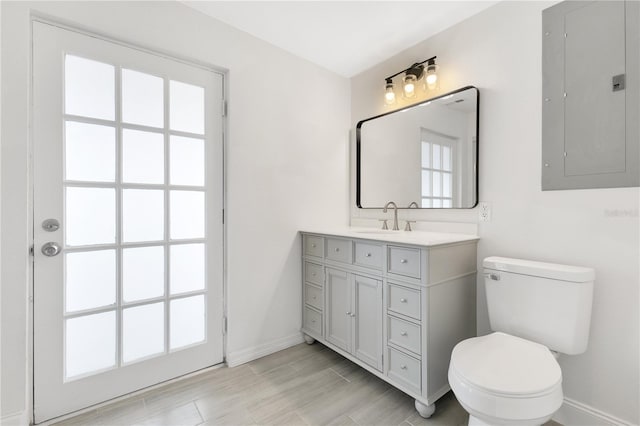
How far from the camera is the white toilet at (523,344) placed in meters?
1.03

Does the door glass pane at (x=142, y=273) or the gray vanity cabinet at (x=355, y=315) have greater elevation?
the door glass pane at (x=142, y=273)

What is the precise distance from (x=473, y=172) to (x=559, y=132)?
0.45 meters

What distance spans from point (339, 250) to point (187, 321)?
109 cm

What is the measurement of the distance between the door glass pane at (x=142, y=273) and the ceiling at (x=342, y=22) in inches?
60.7

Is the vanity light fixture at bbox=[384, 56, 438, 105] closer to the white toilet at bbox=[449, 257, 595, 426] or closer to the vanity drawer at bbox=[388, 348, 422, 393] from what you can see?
the white toilet at bbox=[449, 257, 595, 426]

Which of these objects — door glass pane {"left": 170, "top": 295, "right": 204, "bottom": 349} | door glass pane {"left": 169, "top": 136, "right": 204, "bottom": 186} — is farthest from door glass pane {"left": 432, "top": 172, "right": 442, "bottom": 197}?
door glass pane {"left": 170, "top": 295, "right": 204, "bottom": 349}

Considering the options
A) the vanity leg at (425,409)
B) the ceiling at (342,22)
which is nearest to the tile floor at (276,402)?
the vanity leg at (425,409)

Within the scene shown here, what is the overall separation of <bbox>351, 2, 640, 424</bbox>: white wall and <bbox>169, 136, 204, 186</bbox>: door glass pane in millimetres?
1594

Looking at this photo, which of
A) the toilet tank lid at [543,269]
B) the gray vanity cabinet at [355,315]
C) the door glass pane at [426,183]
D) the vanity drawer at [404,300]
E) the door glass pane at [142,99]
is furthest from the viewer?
the door glass pane at [426,183]

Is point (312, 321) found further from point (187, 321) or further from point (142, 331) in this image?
point (142, 331)

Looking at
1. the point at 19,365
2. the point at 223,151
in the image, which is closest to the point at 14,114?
the point at 223,151

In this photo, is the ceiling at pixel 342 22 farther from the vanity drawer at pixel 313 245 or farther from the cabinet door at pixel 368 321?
the cabinet door at pixel 368 321

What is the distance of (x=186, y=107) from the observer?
6.12 feet

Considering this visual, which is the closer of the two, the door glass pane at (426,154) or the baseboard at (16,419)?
the baseboard at (16,419)
